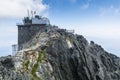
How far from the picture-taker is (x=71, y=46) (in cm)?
18838

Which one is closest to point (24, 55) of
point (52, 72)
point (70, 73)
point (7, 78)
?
point (52, 72)

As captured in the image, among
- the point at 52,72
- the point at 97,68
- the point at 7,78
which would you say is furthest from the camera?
the point at 97,68

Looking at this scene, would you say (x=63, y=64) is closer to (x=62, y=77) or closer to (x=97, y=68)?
(x=62, y=77)

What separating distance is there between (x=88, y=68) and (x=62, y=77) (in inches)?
587

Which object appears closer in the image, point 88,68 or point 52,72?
point 52,72

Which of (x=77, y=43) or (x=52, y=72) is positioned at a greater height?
(x=77, y=43)

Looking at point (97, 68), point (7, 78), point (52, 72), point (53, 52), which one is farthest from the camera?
point (97, 68)

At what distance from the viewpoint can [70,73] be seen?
600ft

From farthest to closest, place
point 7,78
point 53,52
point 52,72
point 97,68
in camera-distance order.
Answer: point 97,68 → point 53,52 → point 52,72 → point 7,78

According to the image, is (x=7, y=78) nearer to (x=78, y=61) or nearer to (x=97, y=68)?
(x=78, y=61)

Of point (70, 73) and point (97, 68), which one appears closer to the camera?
point (70, 73)

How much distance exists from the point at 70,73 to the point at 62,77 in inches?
249

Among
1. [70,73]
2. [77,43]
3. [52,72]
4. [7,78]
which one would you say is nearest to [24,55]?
[52,72]

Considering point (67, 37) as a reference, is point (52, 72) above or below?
below
